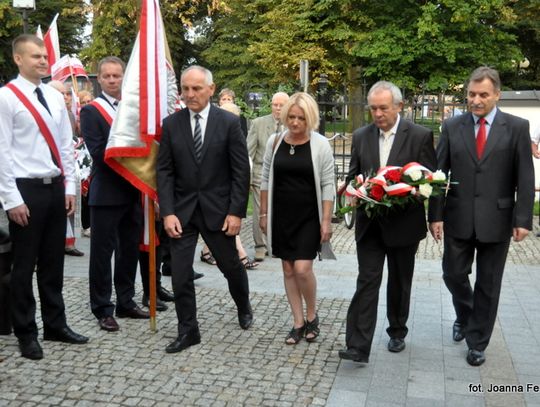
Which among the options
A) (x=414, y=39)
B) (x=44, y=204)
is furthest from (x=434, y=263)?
(x=414, y=39)

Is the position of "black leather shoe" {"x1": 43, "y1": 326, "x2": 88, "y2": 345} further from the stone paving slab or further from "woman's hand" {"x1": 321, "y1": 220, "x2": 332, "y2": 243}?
"woman's hand" {"x1": 321, "y1": 220, "x2": 332, "y2": 243}

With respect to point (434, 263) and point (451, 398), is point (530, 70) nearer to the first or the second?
point (434, 263)

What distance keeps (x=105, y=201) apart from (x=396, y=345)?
2.57 m

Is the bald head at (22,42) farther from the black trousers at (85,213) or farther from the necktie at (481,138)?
the black trousers at (85,213)

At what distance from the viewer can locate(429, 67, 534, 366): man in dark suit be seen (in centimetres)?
461

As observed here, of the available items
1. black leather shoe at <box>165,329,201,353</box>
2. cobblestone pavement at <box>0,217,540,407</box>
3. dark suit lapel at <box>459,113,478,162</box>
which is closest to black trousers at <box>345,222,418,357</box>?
cobblestone pavement at <box>0,217,540,407</box>

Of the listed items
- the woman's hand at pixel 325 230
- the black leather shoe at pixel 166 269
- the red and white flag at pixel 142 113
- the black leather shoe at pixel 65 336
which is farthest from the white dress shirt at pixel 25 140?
the black leather shoe at pixel 166 269

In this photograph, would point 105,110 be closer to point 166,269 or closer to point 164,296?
point 164,296

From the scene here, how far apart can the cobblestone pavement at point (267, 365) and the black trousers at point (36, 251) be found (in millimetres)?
331

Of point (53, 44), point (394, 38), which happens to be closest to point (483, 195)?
point (53, 44)

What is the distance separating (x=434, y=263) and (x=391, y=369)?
379 cm

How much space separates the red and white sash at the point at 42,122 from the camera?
15.1 ft

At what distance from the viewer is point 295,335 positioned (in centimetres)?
524

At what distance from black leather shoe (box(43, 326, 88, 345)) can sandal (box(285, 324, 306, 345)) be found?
62.8 inches
